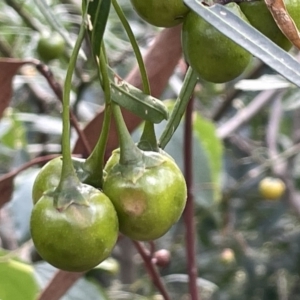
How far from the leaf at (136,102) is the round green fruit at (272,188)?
140cm

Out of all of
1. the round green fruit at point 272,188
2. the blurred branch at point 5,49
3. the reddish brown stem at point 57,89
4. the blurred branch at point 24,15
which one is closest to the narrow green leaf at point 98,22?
the reddish brown stem at point 57,89

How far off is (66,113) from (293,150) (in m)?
1.22

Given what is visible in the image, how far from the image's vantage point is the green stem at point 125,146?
0.40 m

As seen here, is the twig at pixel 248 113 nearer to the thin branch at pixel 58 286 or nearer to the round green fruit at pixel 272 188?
the round green fruit at pixel 272 188

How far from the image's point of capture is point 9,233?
142cm

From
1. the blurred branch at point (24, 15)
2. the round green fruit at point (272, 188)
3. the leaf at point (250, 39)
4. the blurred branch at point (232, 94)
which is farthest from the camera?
the round green fruit at point (272, 188)

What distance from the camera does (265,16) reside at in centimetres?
37

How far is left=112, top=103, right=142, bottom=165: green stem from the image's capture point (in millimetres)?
405

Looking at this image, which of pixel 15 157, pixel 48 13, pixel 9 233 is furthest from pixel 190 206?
pixel 9 233

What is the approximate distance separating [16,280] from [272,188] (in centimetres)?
120

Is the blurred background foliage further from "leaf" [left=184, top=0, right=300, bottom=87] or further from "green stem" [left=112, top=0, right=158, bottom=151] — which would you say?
"leaf" [left=184, top=0, right=300, bottom=87]

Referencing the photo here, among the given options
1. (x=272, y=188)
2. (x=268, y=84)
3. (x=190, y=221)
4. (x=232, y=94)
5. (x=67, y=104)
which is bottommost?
(x=272, y=188)

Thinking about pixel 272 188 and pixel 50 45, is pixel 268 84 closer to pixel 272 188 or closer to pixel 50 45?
pixel 50 45

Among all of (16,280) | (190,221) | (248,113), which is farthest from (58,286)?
(248,113)
